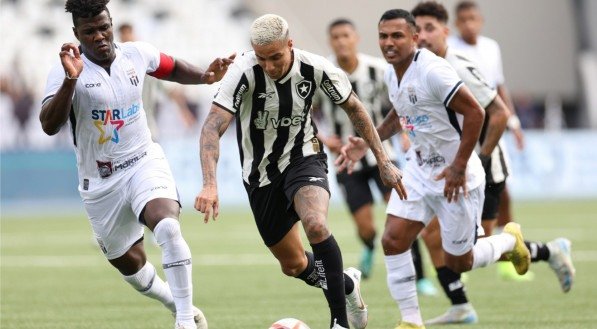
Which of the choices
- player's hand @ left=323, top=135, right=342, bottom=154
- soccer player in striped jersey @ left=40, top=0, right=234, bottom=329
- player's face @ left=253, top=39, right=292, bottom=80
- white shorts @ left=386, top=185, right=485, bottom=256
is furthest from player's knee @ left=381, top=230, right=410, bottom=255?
player's hand @ left=323, top=135, right=342, bottom=154

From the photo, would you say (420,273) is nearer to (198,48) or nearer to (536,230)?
(536,230)

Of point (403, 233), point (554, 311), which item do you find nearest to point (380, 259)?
point (554, 311)

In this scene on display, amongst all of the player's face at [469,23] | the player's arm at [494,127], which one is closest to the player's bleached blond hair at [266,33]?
the player's arm at [494,127]

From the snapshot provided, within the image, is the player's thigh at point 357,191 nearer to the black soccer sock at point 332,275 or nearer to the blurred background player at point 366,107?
the blurred background player at point 366,107

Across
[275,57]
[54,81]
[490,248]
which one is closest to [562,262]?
[490,248]

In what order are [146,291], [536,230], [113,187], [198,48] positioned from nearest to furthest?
1. [113,187]
2. [146,291]
3. [536,230]
4. [198,48]

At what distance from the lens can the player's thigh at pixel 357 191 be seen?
13.4 metres

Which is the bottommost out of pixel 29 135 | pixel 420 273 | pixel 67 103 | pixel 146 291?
pixel 29 135

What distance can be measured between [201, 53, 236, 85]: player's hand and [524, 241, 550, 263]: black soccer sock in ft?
11.0

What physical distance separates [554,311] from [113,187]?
406cm

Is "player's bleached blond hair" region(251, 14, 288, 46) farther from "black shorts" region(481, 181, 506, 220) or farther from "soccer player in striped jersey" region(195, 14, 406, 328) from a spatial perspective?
"black shorts" region(481, 181, 506, 220)

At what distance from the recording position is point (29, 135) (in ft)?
94.6

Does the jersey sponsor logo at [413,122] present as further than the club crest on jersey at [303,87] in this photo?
Yes

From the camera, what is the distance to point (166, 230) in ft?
27.0
